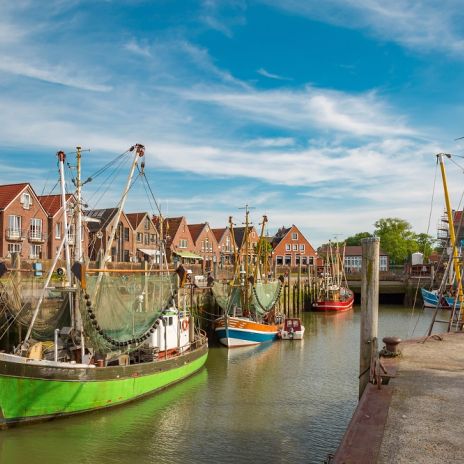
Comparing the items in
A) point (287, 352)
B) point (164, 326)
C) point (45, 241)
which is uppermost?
point (45, 241)

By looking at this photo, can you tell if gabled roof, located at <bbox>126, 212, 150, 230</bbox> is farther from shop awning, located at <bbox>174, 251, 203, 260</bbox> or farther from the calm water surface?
the calm water surface

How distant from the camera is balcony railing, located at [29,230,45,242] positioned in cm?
5767

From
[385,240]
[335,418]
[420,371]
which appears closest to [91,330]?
[335,418]

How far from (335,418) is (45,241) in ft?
157

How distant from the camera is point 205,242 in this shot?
90.1 metres

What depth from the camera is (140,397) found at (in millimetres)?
21688

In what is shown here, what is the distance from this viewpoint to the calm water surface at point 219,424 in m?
16.1

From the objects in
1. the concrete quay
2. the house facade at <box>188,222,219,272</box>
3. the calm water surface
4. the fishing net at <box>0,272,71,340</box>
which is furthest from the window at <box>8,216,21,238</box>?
the concrete quay

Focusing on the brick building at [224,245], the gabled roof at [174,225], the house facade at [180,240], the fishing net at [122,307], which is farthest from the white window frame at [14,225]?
the brick building at [224,245]

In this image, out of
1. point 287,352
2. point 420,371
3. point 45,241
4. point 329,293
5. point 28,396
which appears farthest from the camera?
point 329,293

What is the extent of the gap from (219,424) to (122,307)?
5900 mm

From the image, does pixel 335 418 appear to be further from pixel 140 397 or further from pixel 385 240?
pixel 385 240

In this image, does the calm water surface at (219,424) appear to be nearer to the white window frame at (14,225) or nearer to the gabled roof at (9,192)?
the white window frame at (14,225)

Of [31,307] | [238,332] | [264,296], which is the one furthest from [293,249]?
[31,307]
